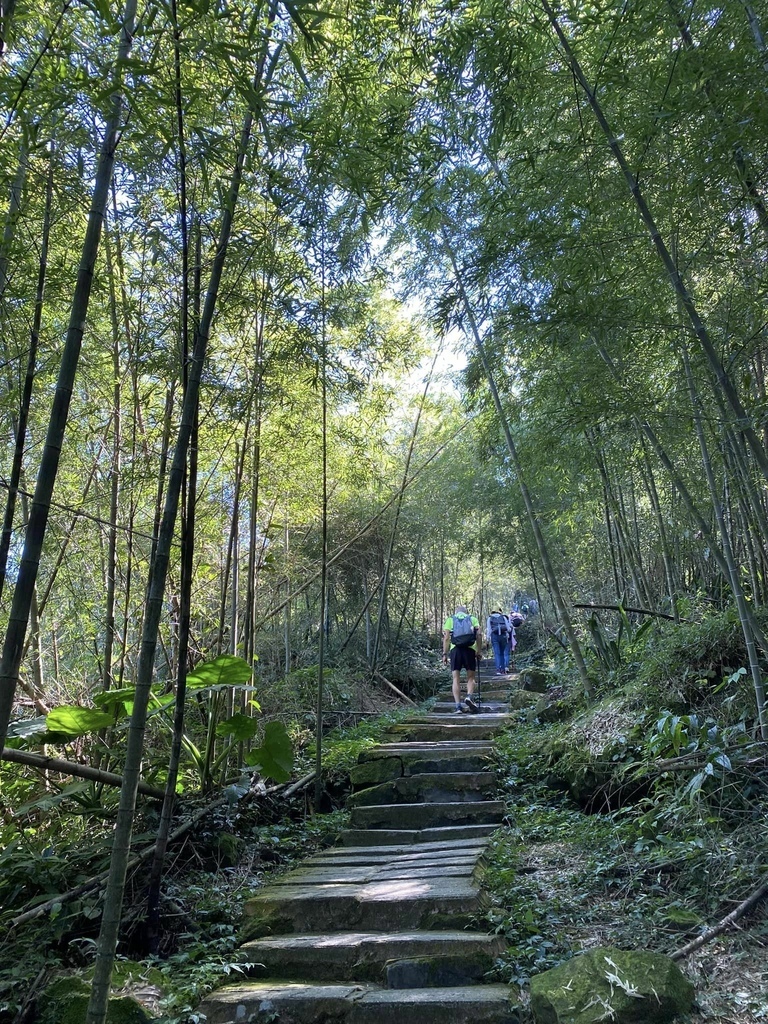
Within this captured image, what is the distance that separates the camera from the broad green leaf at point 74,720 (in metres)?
3.12

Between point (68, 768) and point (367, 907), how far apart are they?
1.50 meters

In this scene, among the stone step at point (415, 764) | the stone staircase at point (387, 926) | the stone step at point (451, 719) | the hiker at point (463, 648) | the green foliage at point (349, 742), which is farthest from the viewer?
the hiker at point (463, 648)

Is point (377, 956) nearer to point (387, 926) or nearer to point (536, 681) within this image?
point (387, 926)

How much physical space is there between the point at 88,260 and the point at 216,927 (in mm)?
2842

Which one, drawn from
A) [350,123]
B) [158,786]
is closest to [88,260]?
[350,123]

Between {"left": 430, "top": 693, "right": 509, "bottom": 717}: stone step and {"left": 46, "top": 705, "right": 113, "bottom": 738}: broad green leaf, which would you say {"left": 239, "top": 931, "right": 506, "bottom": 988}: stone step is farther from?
{"left": 430, "top": 693, "right": 509, "bottom": 717}: stone step

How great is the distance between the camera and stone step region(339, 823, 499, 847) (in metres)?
3.93

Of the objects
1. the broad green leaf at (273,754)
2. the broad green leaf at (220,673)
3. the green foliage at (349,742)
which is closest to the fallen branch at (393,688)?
the green foliage at (349,742)

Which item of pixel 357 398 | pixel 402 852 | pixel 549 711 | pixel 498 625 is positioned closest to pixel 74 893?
pixel 402 852

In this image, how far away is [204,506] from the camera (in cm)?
569

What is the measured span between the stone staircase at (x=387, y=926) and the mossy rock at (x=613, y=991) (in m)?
0.19

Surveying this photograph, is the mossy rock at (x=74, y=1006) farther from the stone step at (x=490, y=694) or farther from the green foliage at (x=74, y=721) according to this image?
the stone step at (x=490, y=694)

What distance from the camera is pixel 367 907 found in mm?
2947

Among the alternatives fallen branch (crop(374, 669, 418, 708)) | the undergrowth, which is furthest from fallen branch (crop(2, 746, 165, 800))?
fallen branch (crop(374, 669, 418, 708))
